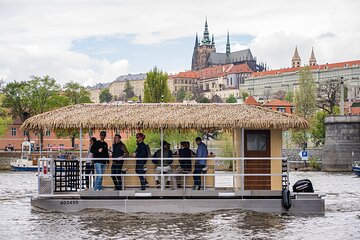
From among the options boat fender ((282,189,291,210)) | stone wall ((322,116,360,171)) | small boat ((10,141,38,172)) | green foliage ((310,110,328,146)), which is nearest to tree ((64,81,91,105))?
small boat ((10,141,38,172))

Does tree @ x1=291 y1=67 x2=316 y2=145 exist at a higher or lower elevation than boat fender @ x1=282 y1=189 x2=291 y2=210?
higher

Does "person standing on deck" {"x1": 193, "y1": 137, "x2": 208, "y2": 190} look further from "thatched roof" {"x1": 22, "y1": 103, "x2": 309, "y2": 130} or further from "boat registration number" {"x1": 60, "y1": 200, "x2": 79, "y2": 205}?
"boat registration number" {"x1": 60, "y1": 200, "x2": 79, "y2": 205}

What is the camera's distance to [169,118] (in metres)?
25.0

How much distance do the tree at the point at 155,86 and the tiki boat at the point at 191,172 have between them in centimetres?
8765

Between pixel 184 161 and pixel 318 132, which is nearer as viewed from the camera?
pixel 184 161

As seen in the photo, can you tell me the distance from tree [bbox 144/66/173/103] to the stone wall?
33.2m

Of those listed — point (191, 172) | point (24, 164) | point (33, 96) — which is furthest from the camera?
point (33, 96)

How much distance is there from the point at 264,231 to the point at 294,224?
5.24 feet

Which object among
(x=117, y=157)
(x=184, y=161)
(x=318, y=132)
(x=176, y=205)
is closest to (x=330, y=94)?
(x=318, y=132)

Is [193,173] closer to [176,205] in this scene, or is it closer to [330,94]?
[176,205]

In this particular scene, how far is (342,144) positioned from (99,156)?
63.0m

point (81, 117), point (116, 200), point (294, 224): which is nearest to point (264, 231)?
point (294, 224)

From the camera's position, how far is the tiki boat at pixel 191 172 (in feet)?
81.0

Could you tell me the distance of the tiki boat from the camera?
81.0 feet
